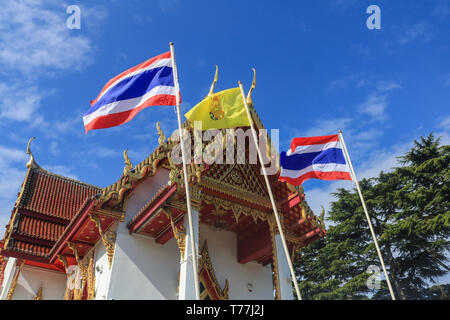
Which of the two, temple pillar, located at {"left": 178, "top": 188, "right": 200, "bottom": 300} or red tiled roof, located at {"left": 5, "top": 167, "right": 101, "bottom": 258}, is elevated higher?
red tiled roof, located at {"left": 5, "top": 167, "right": 101, "bottom": 258}

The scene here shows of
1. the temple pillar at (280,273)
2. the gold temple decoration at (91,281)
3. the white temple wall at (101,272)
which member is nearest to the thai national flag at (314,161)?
the temple pillar at (280,273)

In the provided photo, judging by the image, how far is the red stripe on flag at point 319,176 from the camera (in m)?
9.44

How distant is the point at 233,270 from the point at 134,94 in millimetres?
5872

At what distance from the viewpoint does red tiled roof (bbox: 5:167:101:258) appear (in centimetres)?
1148

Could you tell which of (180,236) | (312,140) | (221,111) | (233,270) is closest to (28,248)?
(180,236)

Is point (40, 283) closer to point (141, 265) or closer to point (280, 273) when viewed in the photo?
point (141, 265)

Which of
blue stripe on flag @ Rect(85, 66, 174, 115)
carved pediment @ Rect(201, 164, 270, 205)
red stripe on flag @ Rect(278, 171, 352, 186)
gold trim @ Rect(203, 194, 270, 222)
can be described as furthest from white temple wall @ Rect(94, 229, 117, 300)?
red stripe on flag @ Rect(278, 171, 352, 186)

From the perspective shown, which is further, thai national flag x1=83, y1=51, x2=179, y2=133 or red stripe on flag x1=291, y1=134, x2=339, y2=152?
red stripe on flag x1=291, y1=134, x2=339, y2=152

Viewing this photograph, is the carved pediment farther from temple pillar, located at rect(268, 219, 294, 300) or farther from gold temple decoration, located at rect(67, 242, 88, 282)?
gold temple decoration, located at rect(67, 242, 88, 282)

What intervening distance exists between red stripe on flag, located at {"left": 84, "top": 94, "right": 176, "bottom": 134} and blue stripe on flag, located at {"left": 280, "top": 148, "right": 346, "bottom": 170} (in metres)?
3.61

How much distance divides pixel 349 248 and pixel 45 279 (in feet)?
74.3

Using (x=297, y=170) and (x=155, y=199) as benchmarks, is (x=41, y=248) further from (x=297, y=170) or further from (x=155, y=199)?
(x=297, y=170)

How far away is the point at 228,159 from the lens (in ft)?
34.3
